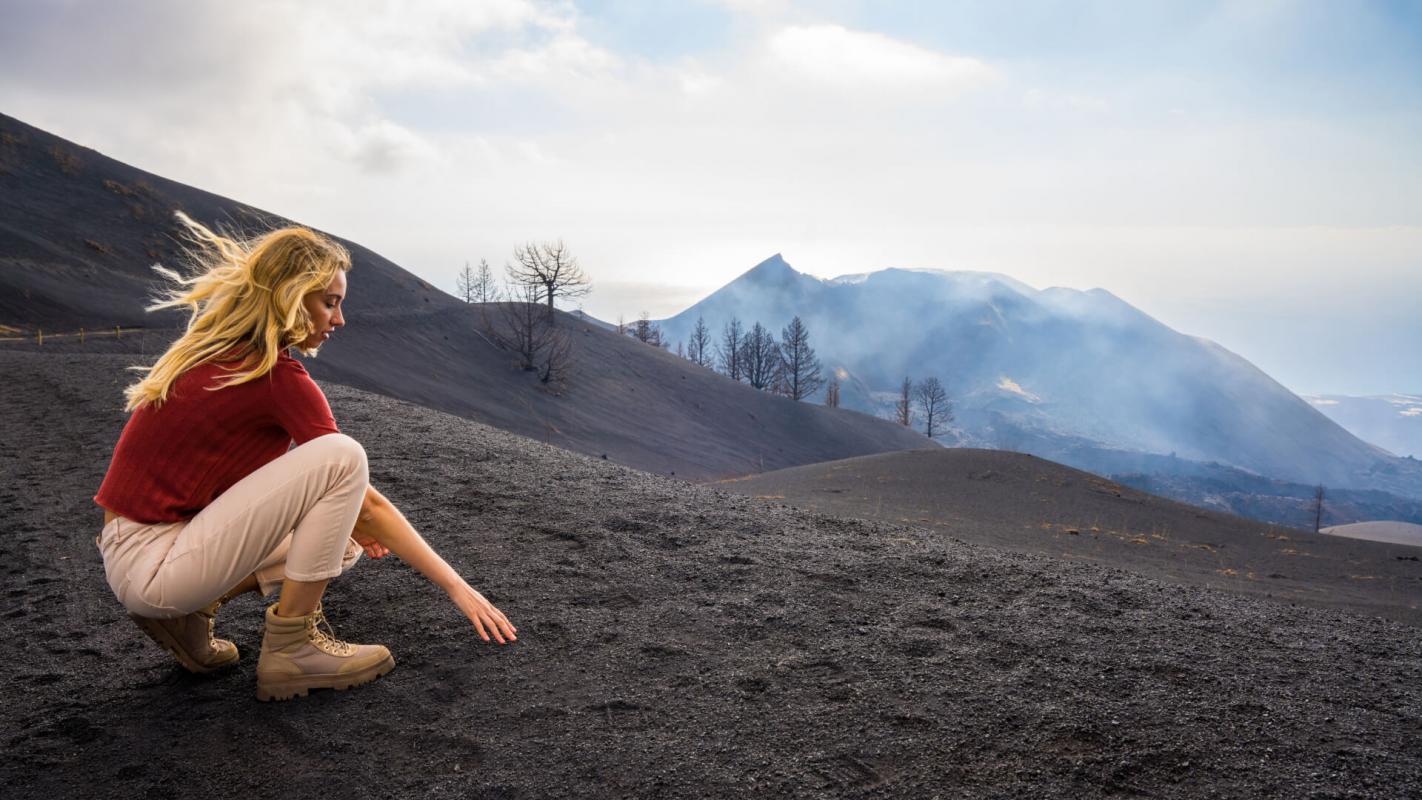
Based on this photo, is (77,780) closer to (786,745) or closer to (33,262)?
(786,745)

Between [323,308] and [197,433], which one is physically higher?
[323,308]

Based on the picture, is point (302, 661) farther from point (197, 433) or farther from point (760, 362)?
point (760, 362)

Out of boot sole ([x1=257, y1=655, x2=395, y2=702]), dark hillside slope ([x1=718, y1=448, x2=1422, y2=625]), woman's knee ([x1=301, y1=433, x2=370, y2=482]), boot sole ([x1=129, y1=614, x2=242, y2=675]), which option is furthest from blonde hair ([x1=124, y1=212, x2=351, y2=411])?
dark hillside slope ([x1=718, y1=448, x2=1422, y2=625])

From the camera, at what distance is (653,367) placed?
5478 centimetres

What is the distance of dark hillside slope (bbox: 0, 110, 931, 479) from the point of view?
102ft

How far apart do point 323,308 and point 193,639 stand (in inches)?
57.4

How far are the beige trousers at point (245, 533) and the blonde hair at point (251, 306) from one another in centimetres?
36

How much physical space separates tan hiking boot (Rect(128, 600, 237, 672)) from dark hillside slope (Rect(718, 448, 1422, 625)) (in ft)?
30.1

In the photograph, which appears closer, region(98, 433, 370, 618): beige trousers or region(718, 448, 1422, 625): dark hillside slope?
region(98, 433, 370, 618): beige trousers

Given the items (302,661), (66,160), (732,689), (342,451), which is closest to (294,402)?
(342,451)

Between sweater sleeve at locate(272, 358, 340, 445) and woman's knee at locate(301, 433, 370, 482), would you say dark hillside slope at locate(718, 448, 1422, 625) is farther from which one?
sweater sleeve at locate(272, 358, 340, 445)

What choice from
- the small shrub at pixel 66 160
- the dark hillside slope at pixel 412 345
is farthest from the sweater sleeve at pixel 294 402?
the small shrub at pixel 66 160

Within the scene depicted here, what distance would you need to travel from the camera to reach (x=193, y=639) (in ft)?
10.3

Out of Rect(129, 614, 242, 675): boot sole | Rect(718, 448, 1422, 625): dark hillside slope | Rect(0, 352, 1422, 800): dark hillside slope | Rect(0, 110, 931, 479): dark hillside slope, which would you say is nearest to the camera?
Rect(0, 352, 1422, 800): dark hillside slope
